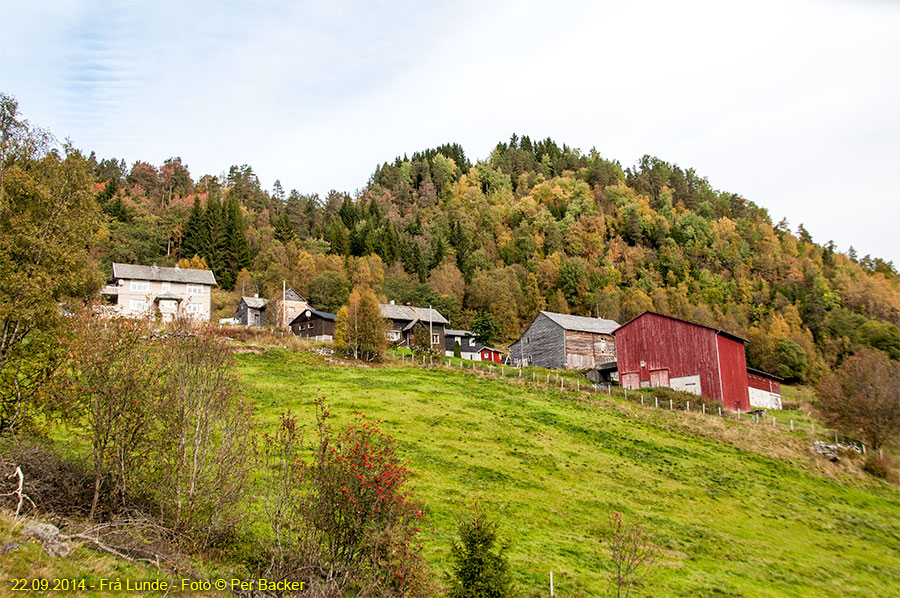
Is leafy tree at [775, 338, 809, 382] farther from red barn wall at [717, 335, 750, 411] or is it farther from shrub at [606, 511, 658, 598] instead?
shrub at [606, 511, 658, 598]

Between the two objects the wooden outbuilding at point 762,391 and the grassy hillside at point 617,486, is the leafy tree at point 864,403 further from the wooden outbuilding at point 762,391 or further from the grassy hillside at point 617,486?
the wooden outbuilding at point 762,391

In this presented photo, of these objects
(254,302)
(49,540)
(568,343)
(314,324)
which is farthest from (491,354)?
(49,540)

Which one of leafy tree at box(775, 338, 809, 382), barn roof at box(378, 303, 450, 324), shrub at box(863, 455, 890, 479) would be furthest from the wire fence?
leafy tree at box(775, 338, 809, 382)

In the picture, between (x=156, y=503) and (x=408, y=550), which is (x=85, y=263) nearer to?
(x=156, y=503)

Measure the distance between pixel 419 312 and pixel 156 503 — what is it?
6696 centimetres

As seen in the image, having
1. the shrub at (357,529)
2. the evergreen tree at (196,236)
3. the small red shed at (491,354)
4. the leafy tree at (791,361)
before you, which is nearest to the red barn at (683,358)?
the small red shed at (491,354)

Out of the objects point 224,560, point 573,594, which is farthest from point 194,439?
point 573,594

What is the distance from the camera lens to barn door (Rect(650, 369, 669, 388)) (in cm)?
5138

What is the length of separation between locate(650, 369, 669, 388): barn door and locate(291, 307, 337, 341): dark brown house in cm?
3611

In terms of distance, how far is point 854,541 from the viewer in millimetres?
23000

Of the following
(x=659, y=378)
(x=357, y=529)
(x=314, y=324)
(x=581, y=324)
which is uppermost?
(x=314, y=324)

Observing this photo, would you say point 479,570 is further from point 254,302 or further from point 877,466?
point 254,302

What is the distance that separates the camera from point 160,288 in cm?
6775

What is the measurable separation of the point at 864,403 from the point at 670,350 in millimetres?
15971
